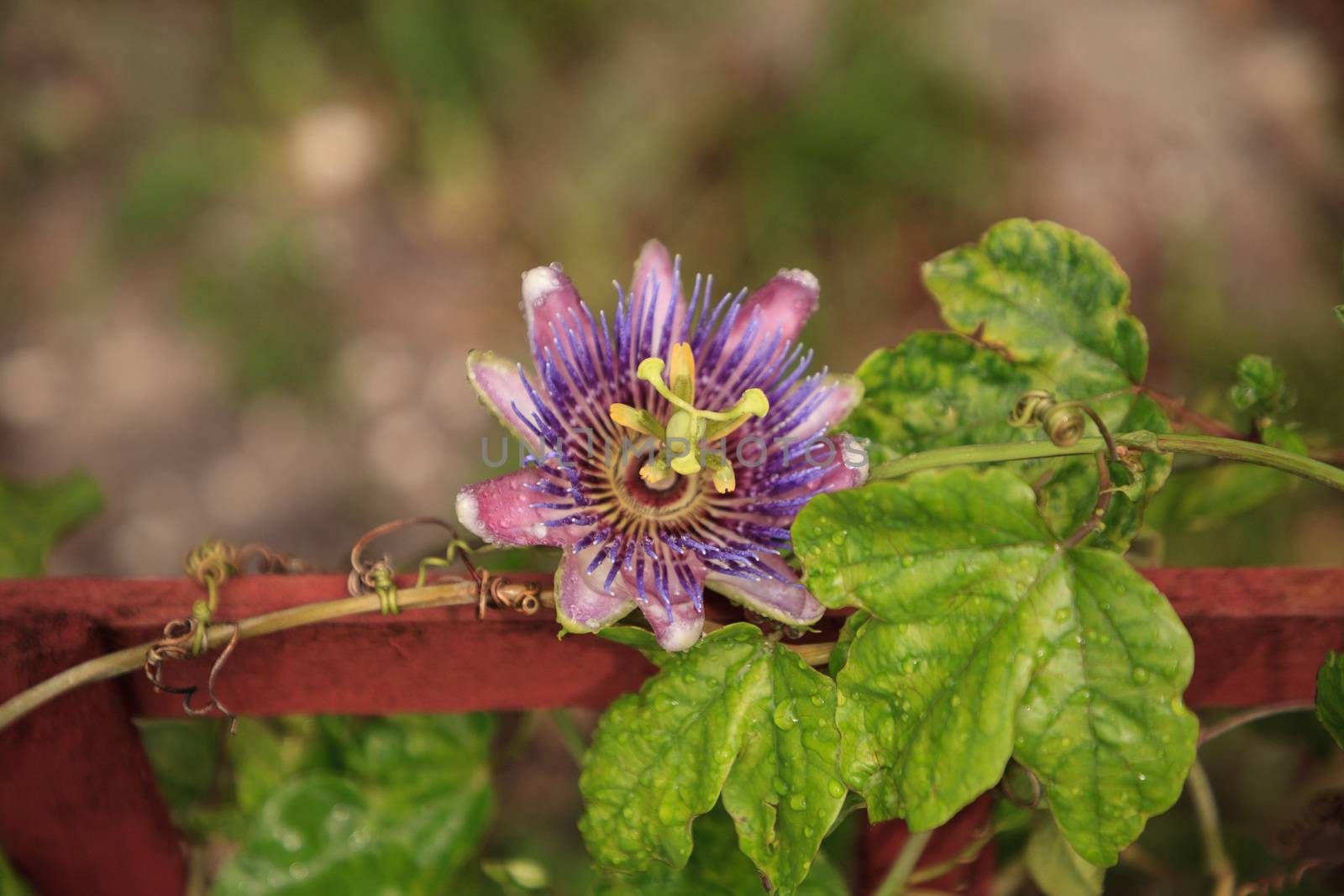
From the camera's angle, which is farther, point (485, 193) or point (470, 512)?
point (485, 193)

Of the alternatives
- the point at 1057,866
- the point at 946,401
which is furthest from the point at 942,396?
the point at 1057,866

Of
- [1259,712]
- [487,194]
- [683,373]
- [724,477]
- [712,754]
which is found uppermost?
[487,194]

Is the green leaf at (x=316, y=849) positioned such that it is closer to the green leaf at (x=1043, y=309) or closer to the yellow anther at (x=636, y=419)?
the yellow anther at (x=636, y=419)

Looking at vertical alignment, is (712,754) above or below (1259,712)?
above

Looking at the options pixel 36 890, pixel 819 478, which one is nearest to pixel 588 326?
pixel 819 478

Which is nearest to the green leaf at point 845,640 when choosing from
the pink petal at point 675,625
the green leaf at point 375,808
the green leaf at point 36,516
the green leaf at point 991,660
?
the green leaf at point 991,660

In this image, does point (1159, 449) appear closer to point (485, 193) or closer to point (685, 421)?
point (685, 421)

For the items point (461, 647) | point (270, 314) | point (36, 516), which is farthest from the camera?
point (270, 314)
